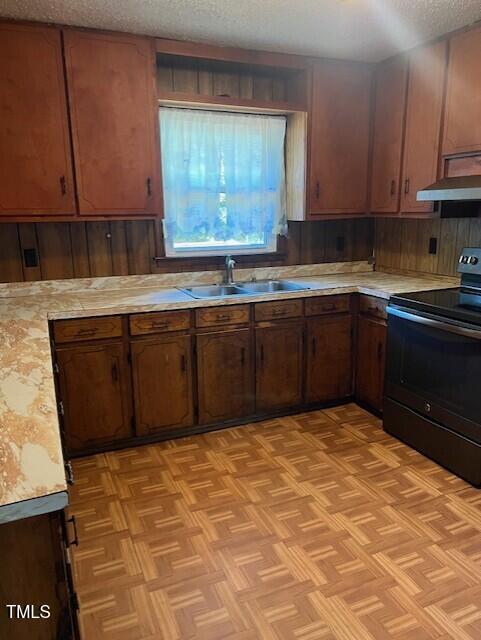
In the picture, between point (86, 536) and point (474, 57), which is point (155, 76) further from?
point (86, 536)

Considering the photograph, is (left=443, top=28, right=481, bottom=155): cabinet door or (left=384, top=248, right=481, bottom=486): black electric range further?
(left=443, top=28, right=481, bottom=155): cabinet door

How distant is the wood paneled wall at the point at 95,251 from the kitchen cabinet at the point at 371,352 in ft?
2.58

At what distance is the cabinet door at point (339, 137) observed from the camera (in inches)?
131

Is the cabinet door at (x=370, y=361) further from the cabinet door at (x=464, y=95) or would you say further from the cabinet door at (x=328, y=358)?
the cabinet door at (x=464, y=95)

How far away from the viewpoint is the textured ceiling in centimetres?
243

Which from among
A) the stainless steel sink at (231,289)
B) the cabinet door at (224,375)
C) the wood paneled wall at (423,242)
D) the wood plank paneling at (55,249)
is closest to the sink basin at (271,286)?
the stainless steel sink at (231,289)

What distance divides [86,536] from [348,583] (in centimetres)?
117

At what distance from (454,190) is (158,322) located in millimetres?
1845

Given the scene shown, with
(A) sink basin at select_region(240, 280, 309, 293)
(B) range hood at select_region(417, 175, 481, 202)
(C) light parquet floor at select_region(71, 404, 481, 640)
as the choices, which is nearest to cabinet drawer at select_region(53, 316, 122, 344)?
(C) light parquet floor at select_region(71, 404, 481, 640)

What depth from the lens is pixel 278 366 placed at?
3285 mm

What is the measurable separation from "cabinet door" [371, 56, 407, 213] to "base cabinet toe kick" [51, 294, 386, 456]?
2.52ft

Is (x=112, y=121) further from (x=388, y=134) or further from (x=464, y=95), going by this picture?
(x=464, y=95)

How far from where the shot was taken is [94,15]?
8.34ft

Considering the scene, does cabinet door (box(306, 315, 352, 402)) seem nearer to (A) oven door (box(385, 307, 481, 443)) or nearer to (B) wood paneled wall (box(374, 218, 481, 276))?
(A) oven door (box(385, 307, 481, 443))
